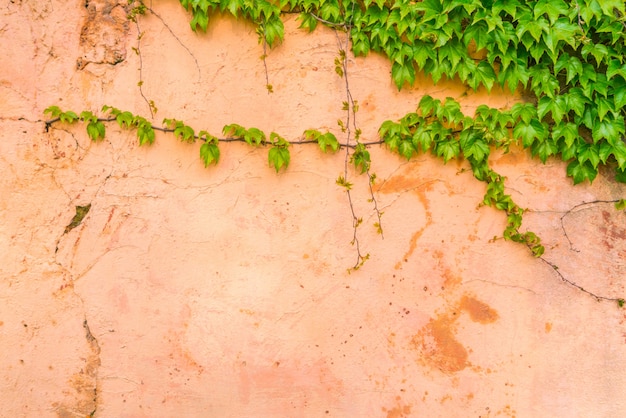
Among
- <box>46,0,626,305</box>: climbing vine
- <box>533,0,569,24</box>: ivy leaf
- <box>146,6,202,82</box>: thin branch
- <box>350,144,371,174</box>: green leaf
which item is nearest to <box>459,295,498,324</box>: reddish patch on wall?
<box>46,0,626,305</box>: climbing vine

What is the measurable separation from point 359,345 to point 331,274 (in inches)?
14.3

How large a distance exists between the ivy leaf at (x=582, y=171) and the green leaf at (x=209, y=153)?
Answer: 168 centimetres

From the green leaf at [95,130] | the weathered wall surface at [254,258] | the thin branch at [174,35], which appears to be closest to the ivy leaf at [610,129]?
the weathered wall surface at [254,258]

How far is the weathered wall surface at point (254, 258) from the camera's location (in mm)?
2113

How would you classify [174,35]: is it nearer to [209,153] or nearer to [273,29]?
[273,29]

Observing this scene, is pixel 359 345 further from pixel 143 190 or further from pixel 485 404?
pixel 143 190

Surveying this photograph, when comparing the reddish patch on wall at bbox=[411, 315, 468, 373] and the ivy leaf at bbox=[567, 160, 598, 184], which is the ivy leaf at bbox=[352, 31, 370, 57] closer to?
the ivy leaf at bbox=[567, 160, 598, 184]

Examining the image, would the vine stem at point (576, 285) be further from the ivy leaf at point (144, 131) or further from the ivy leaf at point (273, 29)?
the ivy leaf at point (144, 131)

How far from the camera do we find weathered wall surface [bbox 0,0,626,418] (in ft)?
6.93

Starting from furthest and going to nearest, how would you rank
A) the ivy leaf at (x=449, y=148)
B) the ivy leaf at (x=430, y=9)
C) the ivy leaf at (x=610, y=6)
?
1. the ivy leaf at (x=449, y=148)
2. the ivy leaf at (x=430, y=9)
3. the ivy leaf at (x=610, y=6)

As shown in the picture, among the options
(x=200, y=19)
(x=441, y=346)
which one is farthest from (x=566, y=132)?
(x=200, y=19)

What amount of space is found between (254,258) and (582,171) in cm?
159

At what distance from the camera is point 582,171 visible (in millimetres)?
2064

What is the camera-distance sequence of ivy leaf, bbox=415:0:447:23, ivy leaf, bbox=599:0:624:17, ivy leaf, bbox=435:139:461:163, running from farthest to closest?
ivy leaf, bbox=435:139:461:163 < ivy leaf, bbox=415:0:447:23 < ivy leaf, bbox=599:0:624:17
